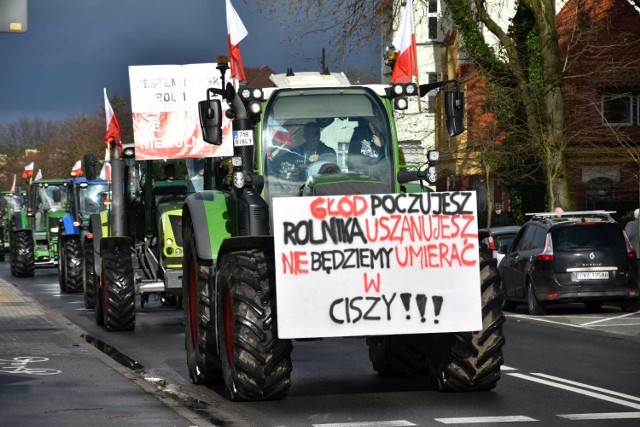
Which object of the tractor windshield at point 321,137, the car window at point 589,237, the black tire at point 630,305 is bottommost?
the black tire at point 630,305

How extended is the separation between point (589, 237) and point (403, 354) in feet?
37.7

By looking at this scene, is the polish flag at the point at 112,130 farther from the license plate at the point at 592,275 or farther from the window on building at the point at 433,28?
the window on building at the point at 433,28

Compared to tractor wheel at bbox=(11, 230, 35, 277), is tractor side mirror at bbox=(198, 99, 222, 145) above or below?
above

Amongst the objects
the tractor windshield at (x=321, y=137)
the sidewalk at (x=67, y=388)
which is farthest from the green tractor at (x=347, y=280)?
the sidewalk at (x=67, y=388)

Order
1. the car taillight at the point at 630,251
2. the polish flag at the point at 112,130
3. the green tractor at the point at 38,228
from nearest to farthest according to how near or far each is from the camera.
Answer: the polish flag at the point at 112,130 < the car taillight at the point at 630,251 < the green tractor at the point at 38,228

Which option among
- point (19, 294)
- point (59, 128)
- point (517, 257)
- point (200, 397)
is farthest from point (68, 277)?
point (59, 128)

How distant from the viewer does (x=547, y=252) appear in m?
24.1

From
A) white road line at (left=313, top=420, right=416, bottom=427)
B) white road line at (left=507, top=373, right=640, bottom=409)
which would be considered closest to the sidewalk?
white road line at (left=313, top=420, right=416, bottom=427)

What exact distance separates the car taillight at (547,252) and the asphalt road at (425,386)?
3226 mm

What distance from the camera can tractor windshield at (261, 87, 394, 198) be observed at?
12820 millimetres

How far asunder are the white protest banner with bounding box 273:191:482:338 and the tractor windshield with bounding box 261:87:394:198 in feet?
4.42

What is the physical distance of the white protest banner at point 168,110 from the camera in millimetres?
20703

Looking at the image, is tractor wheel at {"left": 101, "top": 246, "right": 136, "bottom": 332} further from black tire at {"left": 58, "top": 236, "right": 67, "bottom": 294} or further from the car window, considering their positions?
black tire at {"left": 58, "top": 236, "right": 67, "bottom": 294}

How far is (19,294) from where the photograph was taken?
1255 inches
